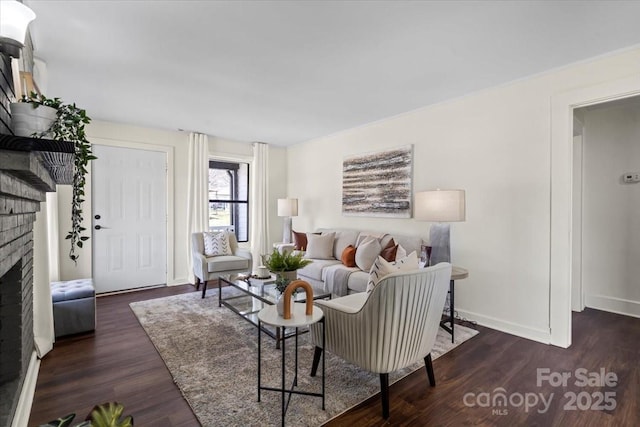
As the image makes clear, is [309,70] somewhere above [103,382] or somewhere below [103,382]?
above

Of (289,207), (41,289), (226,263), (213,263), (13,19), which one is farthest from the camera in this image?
(289,207)

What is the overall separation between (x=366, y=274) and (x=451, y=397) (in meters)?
1.63

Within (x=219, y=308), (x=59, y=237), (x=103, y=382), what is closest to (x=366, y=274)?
(x=219, y=308)

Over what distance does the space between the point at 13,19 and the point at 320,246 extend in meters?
3.74

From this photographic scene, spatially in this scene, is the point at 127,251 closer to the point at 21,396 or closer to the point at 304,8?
the point at 21,396

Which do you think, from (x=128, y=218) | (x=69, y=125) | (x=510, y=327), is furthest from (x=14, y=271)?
(x=510, y=327)

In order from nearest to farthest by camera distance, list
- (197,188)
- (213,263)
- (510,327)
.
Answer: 1. (510,327)
2. (213,263)
3. (197,188)

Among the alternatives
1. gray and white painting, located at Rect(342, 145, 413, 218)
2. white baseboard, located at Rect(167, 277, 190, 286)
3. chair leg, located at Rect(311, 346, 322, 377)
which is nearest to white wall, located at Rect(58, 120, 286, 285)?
white baseboard, located at Rect(167, 277, 190, 286)

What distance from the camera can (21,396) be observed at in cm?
182

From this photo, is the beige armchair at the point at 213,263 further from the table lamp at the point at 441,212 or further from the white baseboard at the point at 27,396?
the table lamp at the point at 441,212

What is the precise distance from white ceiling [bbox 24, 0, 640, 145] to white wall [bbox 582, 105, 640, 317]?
1.67 metres

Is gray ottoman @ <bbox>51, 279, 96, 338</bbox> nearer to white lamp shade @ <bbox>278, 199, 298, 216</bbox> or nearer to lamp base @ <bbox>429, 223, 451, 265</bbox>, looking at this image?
white lamp shade @ <bbox>278, 199, 298, 216</bbox>

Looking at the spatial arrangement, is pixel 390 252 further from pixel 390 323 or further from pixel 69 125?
pixel 69 125

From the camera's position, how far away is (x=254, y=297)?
3.17 m
